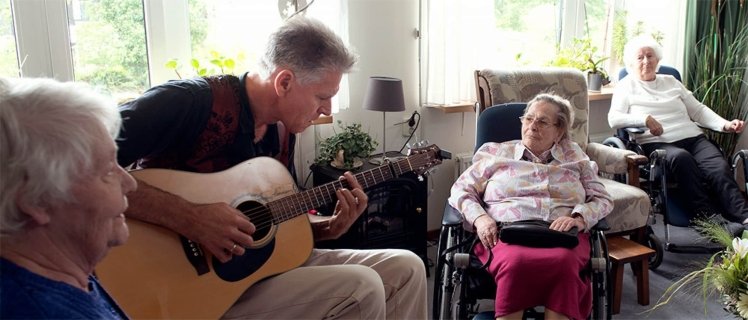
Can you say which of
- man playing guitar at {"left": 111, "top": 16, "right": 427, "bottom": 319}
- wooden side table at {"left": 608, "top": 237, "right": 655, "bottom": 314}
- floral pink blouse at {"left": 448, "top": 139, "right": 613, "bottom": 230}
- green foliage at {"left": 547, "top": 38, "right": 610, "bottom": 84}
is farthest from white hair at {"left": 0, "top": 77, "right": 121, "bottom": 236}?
green foliage at {"left": 547, "top": 38, "right": 610, "bottom": 84}

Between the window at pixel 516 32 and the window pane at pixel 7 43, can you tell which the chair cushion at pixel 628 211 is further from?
the window pane at pixel 7 43

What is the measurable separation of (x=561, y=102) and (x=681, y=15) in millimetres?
2307

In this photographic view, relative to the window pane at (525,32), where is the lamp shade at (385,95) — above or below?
below

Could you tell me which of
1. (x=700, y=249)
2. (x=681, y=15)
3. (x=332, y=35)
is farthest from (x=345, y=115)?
(x=681, y=15)

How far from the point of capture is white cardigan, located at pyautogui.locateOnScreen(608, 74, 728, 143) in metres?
3.40

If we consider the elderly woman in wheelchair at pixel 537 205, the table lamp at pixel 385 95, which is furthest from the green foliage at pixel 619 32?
the table lamp at pixel 385 95

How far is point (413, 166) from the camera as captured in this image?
1898mm


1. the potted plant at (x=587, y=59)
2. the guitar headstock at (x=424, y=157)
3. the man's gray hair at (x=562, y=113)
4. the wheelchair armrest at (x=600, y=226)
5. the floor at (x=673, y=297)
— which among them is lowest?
the floor at (x=673, y=297)

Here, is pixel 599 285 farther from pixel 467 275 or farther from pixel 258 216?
pixel 258 216

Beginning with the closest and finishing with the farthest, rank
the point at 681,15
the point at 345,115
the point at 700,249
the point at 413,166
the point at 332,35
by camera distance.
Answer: the point at 332,35 < the point at 413,166 < the point at 345,115 < the point at 700,249 < the point at 681,15

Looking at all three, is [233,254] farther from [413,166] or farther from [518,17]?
[518,17]

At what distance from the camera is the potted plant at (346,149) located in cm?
271

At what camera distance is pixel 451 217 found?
7.02 feet

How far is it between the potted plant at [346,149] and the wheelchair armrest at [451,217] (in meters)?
0.65
